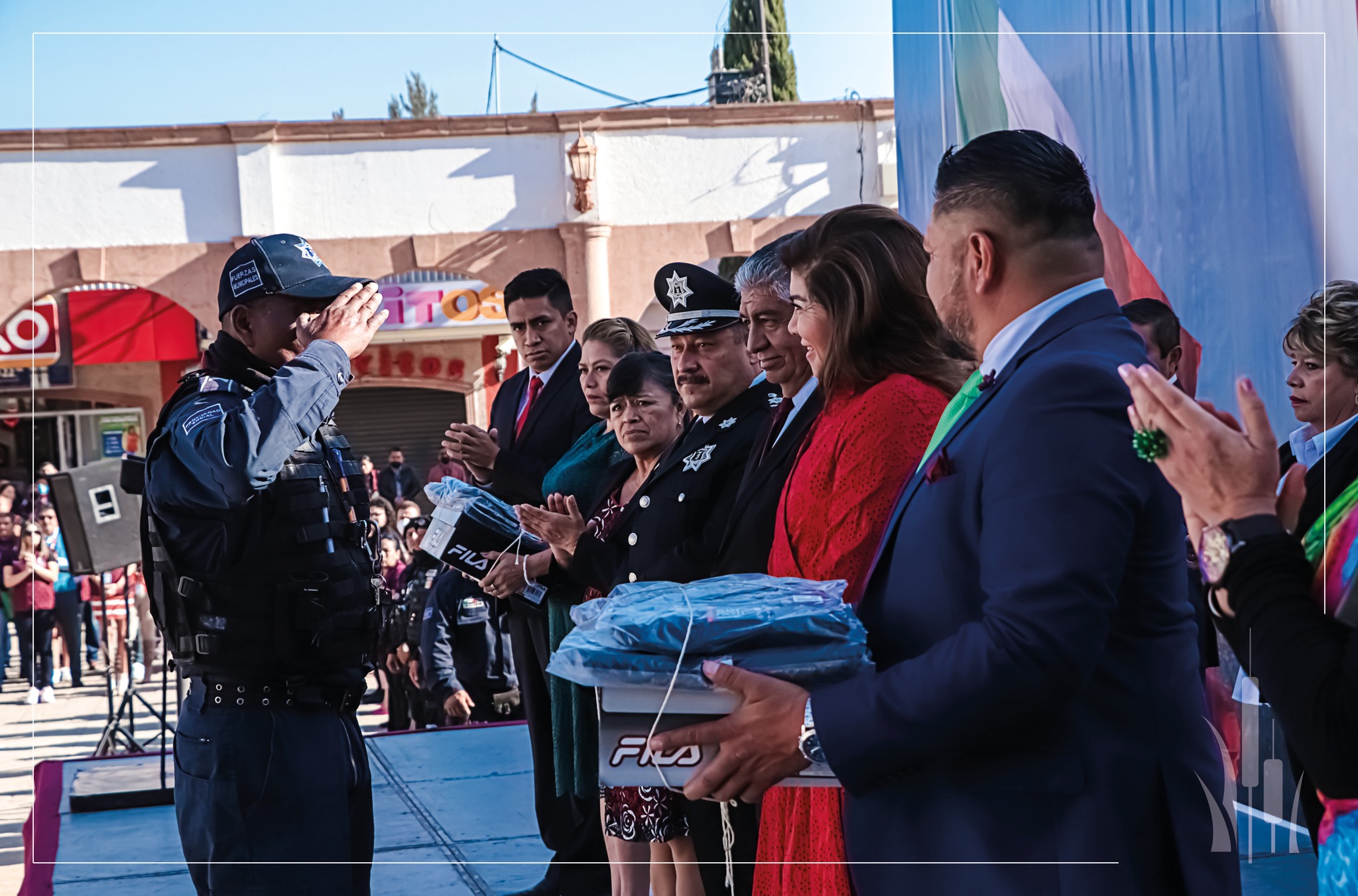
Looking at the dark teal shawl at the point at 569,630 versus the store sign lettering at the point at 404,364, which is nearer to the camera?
the dark teal shawl at the point at 569,630

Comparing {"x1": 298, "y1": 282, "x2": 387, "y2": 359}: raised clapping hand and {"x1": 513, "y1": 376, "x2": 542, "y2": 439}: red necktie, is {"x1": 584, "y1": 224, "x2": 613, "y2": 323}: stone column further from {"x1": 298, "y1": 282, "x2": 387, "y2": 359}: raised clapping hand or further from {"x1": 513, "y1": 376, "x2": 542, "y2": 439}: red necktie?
{"x1": 298, "y1": 282, "x2": 387, "y2": 359}: raised clapping hand

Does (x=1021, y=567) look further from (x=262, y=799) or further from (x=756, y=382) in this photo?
(x=756, y=382)

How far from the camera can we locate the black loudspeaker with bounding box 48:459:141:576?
20.8 feet

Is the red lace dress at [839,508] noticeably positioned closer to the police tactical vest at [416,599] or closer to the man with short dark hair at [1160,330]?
the man with short dark hair at [1160,330]

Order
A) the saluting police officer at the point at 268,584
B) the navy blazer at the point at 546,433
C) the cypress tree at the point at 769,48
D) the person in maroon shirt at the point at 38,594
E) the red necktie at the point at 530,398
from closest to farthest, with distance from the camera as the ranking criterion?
the saluting police officer at the point at 268,584, the navy blazer at the point at 546,433, the red necktie at the point at 530,398, the person in maroon shirt at the point at 38,594, the cypress tree at the point at 769,48

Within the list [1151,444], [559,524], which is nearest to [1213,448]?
[1151,444]

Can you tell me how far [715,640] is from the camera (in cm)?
142

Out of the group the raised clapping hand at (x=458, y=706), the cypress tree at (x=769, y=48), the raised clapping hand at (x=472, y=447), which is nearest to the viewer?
the raised clapping hand at (x=472, y=447)

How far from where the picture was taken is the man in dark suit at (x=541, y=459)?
3.95 meters

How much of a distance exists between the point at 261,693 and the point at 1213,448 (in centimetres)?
175

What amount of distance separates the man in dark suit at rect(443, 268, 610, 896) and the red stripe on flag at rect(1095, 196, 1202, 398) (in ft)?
5.84

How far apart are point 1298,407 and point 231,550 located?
7.19 feet

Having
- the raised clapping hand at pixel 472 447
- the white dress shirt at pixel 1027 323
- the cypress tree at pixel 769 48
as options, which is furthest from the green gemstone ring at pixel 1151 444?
the cypress tree at pixel 769 48

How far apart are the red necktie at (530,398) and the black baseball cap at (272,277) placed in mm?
1929
